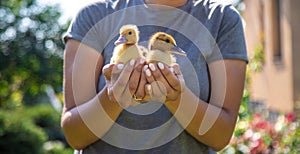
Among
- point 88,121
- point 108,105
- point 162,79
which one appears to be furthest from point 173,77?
point 88,121

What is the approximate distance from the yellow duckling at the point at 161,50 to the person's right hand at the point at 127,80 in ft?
0.18

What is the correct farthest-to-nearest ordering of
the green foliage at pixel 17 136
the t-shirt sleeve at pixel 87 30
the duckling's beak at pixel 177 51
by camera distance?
the green foliage at pixel 17 136 → the t-shirt sleeve at pixel 87 30 → the duckling's beak at pixel 177 51

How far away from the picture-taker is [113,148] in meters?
2.38

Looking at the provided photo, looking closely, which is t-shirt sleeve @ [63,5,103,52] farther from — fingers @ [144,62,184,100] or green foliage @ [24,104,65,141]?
green foliage @ [24,104,65,141]

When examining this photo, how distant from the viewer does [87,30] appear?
246 cm

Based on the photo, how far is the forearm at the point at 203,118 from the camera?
7.35ft

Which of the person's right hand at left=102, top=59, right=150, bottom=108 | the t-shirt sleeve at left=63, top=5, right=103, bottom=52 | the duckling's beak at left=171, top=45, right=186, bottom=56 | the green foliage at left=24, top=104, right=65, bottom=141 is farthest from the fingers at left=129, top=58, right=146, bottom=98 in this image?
the green foliage at left=24, top=104, right=65, bottom=141

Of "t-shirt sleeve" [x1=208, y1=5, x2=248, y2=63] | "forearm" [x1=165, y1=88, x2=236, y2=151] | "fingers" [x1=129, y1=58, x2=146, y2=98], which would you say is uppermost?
"fingers" [x1=129, y1=58, x2=146, y2=98]

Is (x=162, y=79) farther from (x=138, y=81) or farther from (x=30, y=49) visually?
(x=30, y=49)

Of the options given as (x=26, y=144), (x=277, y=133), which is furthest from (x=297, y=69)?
(x=277, y=133)

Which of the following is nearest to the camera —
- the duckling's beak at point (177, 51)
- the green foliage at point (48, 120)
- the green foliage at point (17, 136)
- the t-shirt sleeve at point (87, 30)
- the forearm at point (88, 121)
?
the duckling's beak at point (177, 51)

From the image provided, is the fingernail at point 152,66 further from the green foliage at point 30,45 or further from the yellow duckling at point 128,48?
the green foliage at point 30,45

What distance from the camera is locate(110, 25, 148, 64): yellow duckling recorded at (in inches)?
81.6

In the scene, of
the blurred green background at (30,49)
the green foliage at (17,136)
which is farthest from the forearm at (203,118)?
the blurred green background at (30,49)
